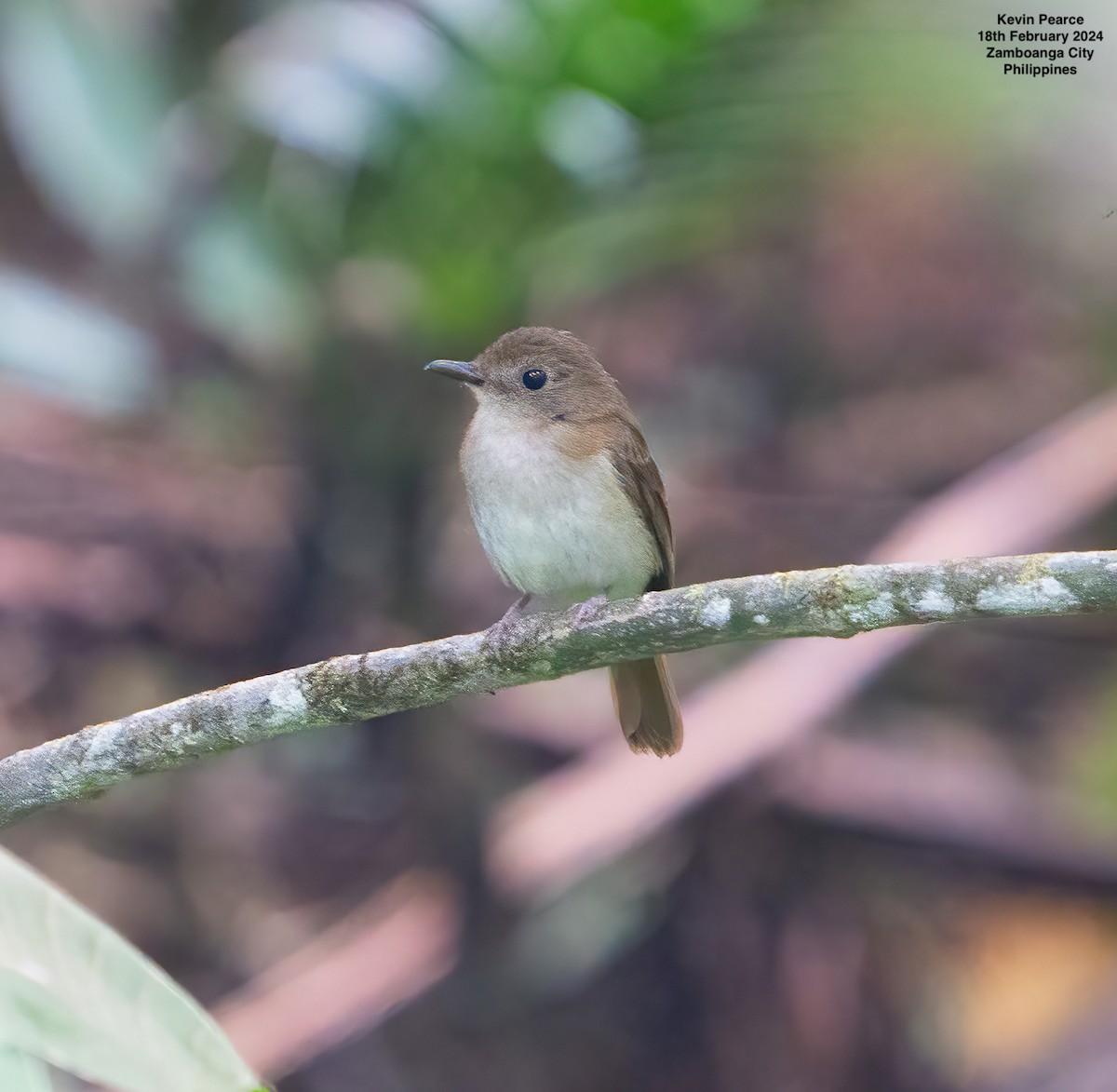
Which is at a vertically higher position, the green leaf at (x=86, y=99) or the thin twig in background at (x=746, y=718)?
the green leaf at (x=86, y=99)

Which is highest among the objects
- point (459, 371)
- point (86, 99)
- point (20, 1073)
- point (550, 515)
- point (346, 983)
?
point (86, 99)

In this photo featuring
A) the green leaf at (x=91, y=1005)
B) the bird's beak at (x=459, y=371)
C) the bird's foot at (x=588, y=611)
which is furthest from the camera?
the bird's beak at (x=459, y=371)

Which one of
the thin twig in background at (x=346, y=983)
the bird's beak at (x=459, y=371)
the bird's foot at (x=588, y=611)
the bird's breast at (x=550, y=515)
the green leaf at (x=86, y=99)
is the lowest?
the thin twig in background at (x=346, y=983)

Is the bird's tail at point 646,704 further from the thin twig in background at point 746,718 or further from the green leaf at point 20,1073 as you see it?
the green leaf at point 20,1073

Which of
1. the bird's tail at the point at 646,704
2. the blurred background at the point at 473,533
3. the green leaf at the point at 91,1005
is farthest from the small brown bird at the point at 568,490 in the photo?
the green leaf at the point at 91,1005

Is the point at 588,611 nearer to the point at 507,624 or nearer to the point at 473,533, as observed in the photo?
the point at 507,624

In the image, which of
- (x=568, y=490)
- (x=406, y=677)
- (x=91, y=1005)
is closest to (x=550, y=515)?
(x=568, y=490)

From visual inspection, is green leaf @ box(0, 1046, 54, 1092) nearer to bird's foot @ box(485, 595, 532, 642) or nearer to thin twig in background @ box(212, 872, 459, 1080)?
bird's foot @ box(485, 595, 532, 642)
